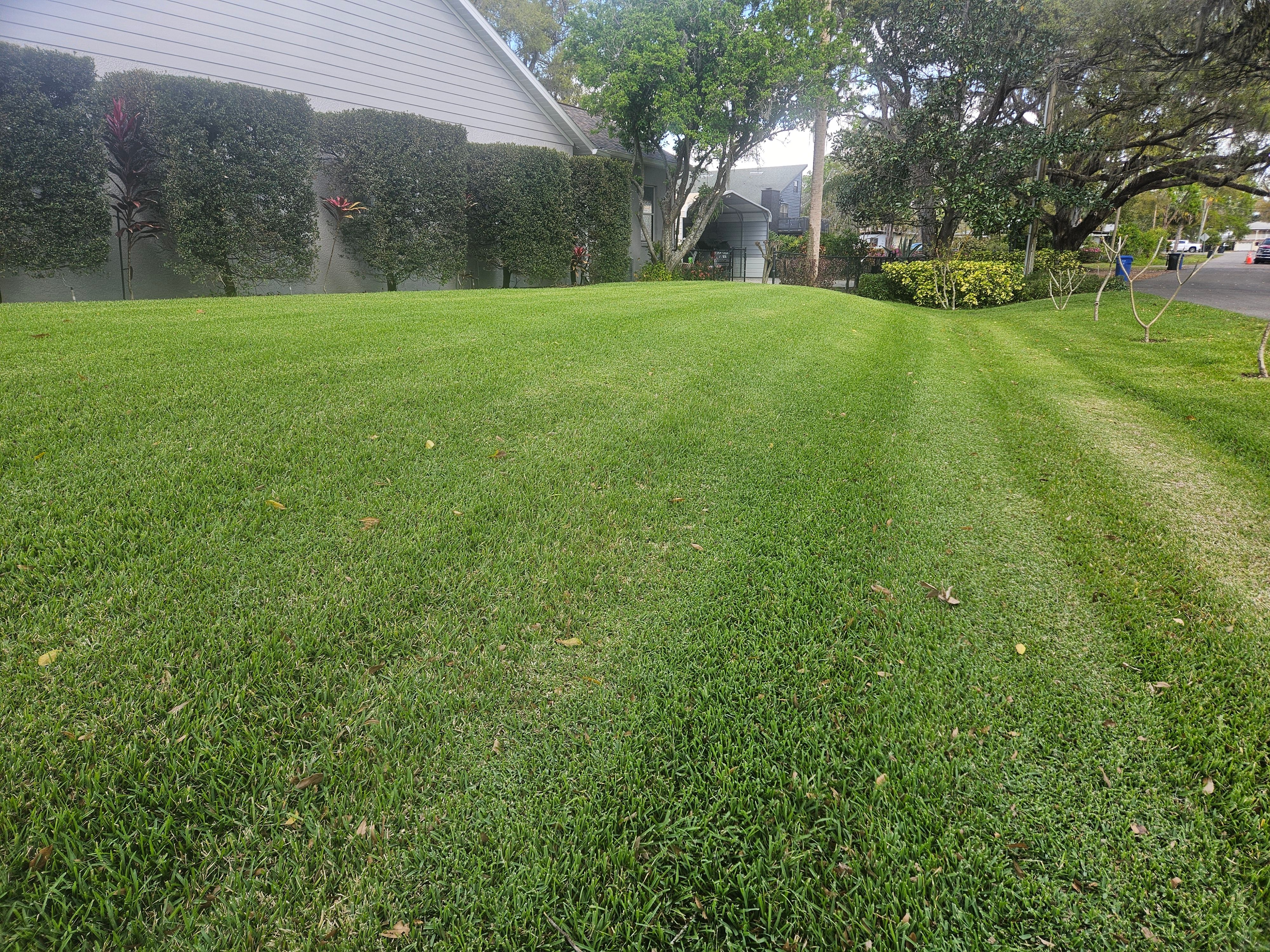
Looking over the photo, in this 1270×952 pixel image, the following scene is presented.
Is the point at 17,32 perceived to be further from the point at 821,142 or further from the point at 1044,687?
the point at 821,142

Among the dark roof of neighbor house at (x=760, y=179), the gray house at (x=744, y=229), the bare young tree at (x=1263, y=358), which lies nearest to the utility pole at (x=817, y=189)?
the gray house at (x=744, y=229)

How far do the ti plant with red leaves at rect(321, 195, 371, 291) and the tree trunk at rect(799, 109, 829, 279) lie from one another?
1388cm

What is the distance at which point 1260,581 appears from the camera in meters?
2.80

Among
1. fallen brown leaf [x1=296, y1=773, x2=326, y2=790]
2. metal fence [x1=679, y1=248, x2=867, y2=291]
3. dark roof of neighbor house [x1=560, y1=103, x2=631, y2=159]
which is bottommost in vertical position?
fallen brown leaf [x1=296, y1=773, x2=326, y2=790]

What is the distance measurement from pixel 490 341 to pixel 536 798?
5.14 m

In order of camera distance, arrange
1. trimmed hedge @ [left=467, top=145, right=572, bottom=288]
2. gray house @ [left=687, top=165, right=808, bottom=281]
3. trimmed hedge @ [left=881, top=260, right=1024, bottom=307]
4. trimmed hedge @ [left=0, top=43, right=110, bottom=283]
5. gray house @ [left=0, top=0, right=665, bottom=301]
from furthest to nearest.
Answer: gray house @ [left=687, top=165, right=808, bottom=281] < trimmed hedge @ [left=881, top=260, right=1024, bottom=307] < trimmed hedge @ [left=467, top=145, right=572, bottom=288] < gray house @ [left=0, top=0, right=665, bottom=301] < trimmed hedge @ [left=0, top=43, right=110, bottom=283]

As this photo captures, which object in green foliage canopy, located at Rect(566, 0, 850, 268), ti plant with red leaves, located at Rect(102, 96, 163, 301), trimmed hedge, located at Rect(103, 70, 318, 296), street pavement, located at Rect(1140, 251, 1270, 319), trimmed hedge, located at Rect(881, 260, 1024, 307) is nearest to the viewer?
ti plant with red leaves, located at Rect(102, 96, 163, 301)

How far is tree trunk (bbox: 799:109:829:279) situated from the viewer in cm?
1942

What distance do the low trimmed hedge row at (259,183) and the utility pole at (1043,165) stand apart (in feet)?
43.8

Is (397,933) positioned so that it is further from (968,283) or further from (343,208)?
(968,283)

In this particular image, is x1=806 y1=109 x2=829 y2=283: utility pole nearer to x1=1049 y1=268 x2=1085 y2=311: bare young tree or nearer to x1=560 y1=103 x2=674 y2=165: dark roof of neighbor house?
x1=560 y1=103 x2=674 y2=165: dark roof of neighbor house

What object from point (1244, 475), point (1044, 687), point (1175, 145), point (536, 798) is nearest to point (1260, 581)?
point (1044, 687)

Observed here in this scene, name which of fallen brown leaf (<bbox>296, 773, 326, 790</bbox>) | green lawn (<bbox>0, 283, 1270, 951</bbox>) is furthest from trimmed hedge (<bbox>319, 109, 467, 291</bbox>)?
fallen brown leaf (<bbox>296, 773, 326, 790</bbox>)

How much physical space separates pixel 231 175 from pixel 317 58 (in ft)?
13.7
